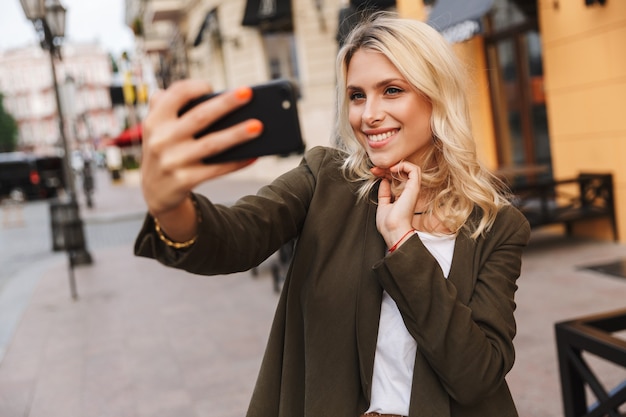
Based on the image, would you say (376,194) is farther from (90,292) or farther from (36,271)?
(36,271)

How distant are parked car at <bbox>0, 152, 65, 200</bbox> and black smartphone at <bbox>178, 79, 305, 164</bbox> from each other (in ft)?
102

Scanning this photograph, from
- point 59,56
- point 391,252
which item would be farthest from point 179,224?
point 59,56

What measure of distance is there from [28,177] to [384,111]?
3151 centimetres

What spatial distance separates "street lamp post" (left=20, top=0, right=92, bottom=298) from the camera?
9148 millimetres

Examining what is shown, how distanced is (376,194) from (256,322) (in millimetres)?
4942

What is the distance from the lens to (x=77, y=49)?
108m

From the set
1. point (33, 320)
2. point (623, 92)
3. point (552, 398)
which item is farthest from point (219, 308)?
point (623, 92)

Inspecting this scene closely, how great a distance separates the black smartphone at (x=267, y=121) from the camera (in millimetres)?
960

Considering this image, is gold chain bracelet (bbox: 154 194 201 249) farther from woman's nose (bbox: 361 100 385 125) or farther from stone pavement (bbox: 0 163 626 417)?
stone pavement (bbox: 0 163 626 417)

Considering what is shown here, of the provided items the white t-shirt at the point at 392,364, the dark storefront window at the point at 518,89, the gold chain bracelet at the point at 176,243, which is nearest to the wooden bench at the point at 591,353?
the white t-shirt at the point at 392,364

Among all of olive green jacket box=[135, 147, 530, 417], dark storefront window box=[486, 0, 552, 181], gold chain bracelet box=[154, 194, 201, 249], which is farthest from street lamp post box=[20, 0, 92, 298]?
gold chain bracelet box=[154, 194, 201, 249]

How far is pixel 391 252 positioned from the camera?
55.0 inches

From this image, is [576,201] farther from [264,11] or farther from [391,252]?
[264,11]

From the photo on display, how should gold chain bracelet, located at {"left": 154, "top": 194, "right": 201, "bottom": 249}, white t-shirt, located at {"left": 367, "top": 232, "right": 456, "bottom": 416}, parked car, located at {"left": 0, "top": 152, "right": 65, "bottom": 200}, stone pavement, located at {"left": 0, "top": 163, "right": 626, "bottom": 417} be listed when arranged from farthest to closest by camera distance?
parked car, located at {"left": 0, "top": 152, "right": 65, "bottom": 200} < stone pavement, located at {"left": 0, "top": 163, "right": 626, "bottom": 417} < white t-shirt, located at {"left": 367, "top": 232, "right": 456, "bottom": 416} < gold chain bracelet, located at {"left": 154, "top": 194, "right": 201, "bottom": 249}
